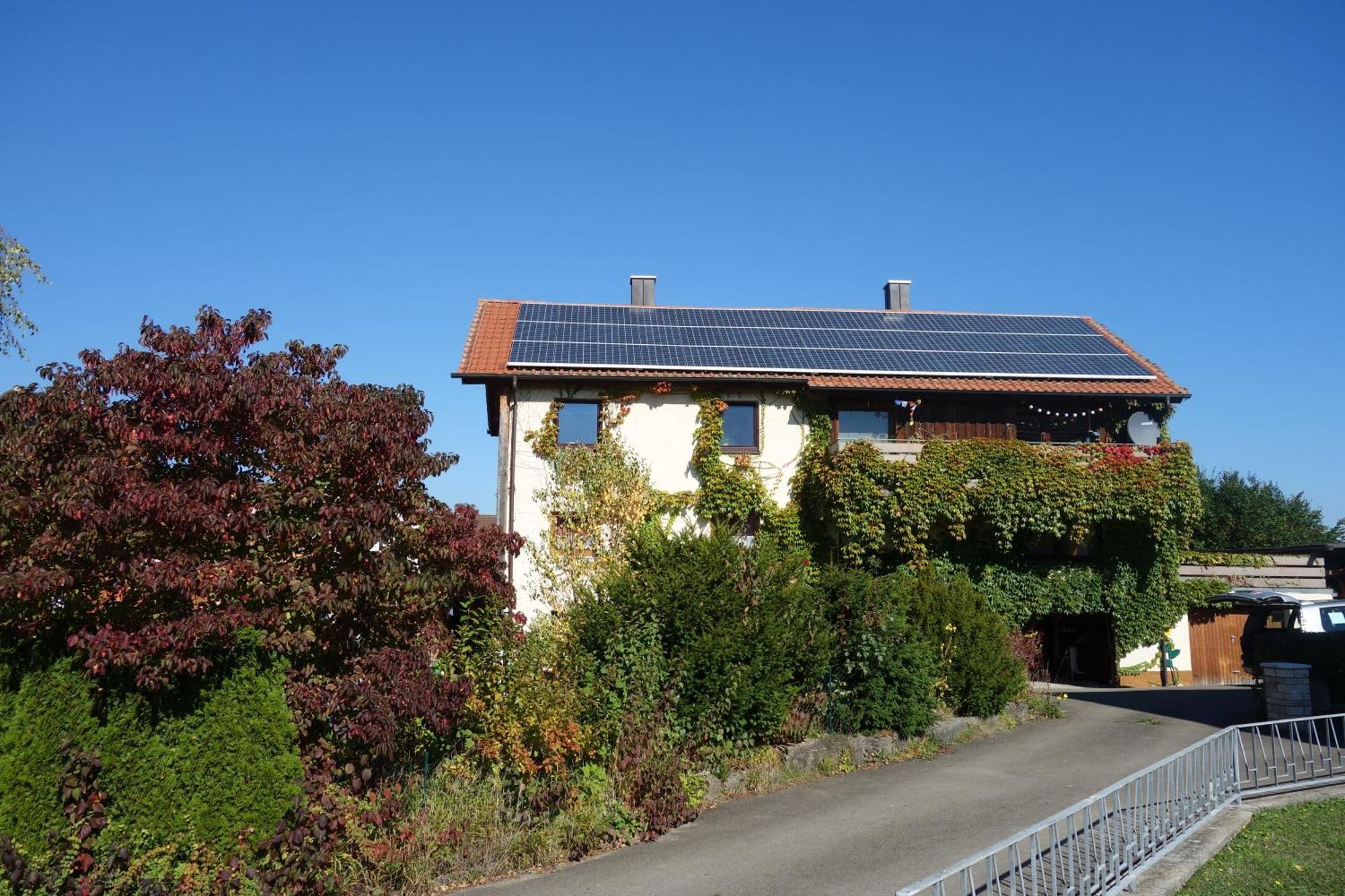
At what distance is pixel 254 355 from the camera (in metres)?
8.00

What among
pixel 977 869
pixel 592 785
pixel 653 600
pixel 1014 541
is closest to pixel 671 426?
pixel 1014 541

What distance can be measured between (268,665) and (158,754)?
3.19 ft

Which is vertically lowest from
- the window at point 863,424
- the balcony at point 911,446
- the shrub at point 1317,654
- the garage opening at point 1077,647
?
the garage opening at point 1077,647

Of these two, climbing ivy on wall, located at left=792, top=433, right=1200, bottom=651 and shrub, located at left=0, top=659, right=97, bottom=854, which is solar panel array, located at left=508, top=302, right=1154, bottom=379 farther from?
shrub, located at left=0, top=659, right=97, bottom=854

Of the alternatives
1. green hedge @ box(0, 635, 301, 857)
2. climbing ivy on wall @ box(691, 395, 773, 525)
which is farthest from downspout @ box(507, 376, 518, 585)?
green hedge @ box(0, 635, 301, 857)

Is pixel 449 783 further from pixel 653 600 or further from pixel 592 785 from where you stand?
pixel 653 600

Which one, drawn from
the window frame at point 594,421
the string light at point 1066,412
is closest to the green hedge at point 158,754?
the window frame at point 594,421

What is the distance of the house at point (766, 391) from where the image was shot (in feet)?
66.5

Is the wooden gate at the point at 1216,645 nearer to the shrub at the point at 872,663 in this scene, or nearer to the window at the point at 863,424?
the window at the point at 863,424

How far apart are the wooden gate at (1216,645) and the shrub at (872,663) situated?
1288 centimetres

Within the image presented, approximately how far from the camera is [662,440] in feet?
67.7

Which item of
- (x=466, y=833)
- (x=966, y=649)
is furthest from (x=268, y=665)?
(x=966, y=649)

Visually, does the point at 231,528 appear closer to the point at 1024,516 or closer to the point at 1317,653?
the point at 1317,653

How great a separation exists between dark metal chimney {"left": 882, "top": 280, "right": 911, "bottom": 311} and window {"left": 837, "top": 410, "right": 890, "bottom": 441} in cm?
732
